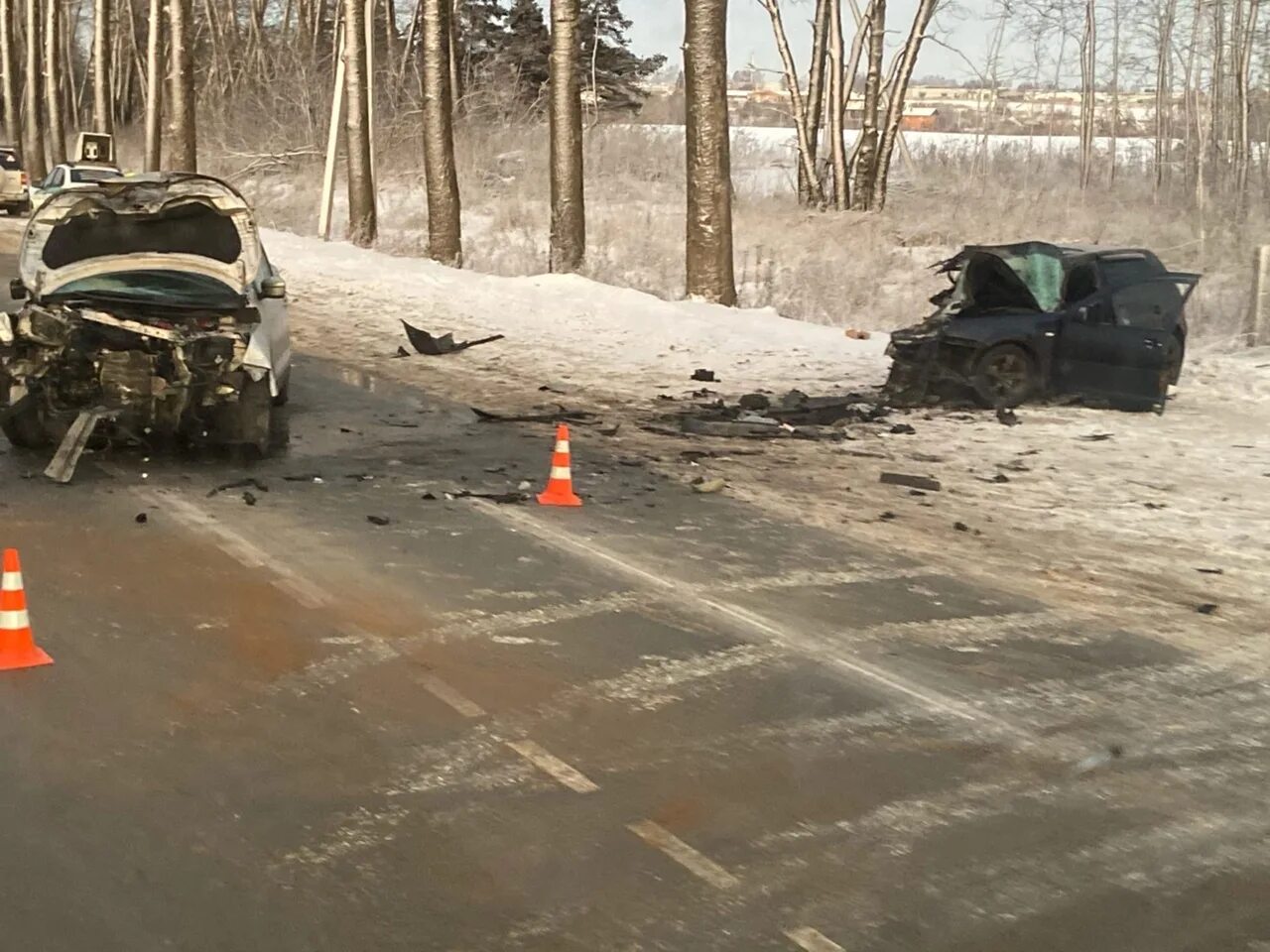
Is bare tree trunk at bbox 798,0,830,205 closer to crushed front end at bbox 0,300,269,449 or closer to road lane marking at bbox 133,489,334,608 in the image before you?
crushed front end at bbox 0,300,269,449

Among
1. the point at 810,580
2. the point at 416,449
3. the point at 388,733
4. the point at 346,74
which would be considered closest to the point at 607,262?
the point at 346,74

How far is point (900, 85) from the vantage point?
35.5 m

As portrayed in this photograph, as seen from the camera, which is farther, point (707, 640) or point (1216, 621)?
point (1216, 621)

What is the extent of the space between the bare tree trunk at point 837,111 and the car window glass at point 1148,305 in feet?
71.4

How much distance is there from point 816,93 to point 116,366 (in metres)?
30.8

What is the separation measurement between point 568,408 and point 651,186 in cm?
2653

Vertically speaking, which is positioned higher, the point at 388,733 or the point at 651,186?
the point at 651,186

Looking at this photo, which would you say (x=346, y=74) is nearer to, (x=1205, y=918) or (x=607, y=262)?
(x=607, y=262)

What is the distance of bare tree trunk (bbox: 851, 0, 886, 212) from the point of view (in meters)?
35.6

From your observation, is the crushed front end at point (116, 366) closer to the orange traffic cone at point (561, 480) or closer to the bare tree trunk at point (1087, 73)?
the orange traffic cone at point (561, 480)

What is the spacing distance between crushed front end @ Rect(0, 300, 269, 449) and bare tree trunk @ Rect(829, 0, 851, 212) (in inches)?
1062

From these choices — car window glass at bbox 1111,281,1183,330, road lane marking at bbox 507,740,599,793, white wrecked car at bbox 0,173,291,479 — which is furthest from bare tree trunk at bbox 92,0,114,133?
road lane marking at bbox 507,740,599,793

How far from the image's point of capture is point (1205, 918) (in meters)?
4.16

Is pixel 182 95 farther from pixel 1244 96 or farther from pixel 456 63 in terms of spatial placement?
pixel 1244 96
